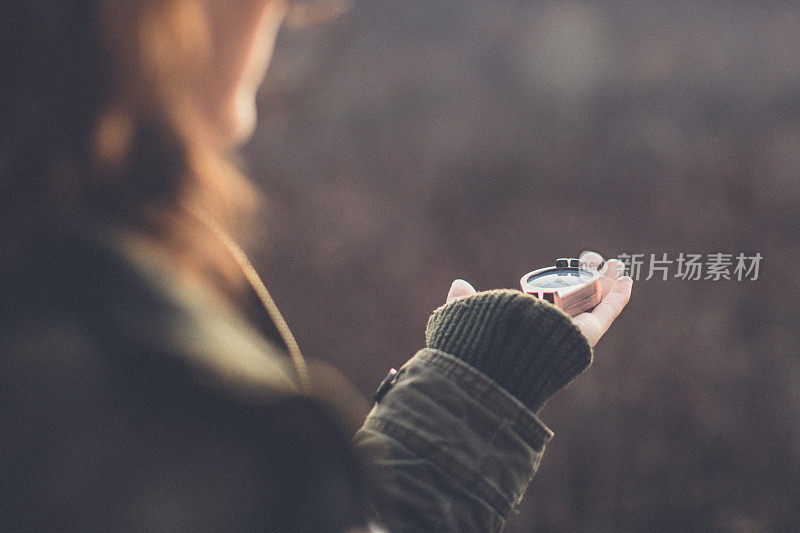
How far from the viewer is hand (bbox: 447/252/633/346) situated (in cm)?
84

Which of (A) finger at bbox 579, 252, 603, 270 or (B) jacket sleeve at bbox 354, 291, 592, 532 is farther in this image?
(A) finger at bbox 579, 252, 603, 270

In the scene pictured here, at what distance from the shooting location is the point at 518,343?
619 mm

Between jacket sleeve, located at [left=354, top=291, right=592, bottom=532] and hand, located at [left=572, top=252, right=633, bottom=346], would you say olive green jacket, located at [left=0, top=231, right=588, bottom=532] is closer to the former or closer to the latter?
jacket sleeve, located at [left=354, top=291, right=592, bottom=532]

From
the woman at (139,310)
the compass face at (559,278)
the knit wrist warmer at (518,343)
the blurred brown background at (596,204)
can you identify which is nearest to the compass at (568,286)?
the compass face at (559,278)

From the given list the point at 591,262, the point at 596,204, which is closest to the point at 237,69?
the point at 591,262

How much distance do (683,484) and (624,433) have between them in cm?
20

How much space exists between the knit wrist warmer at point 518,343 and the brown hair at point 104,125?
0.31 meters

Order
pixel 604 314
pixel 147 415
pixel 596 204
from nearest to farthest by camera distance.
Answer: pixel 147 415 → pixel 604 314 → pixel 596 204

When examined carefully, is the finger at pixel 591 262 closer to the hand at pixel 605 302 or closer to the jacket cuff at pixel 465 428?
Result: the hand at pixel 605 302

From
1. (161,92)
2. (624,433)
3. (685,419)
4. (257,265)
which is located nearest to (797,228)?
(685,419)

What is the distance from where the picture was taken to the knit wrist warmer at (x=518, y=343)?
2.00ft

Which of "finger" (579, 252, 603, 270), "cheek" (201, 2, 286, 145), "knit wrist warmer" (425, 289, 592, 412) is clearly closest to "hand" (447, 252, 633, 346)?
"finger" (579, 252, 603, 270)

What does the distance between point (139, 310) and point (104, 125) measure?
0.37 ft

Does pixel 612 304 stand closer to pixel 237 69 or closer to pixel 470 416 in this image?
pixel 470 416
